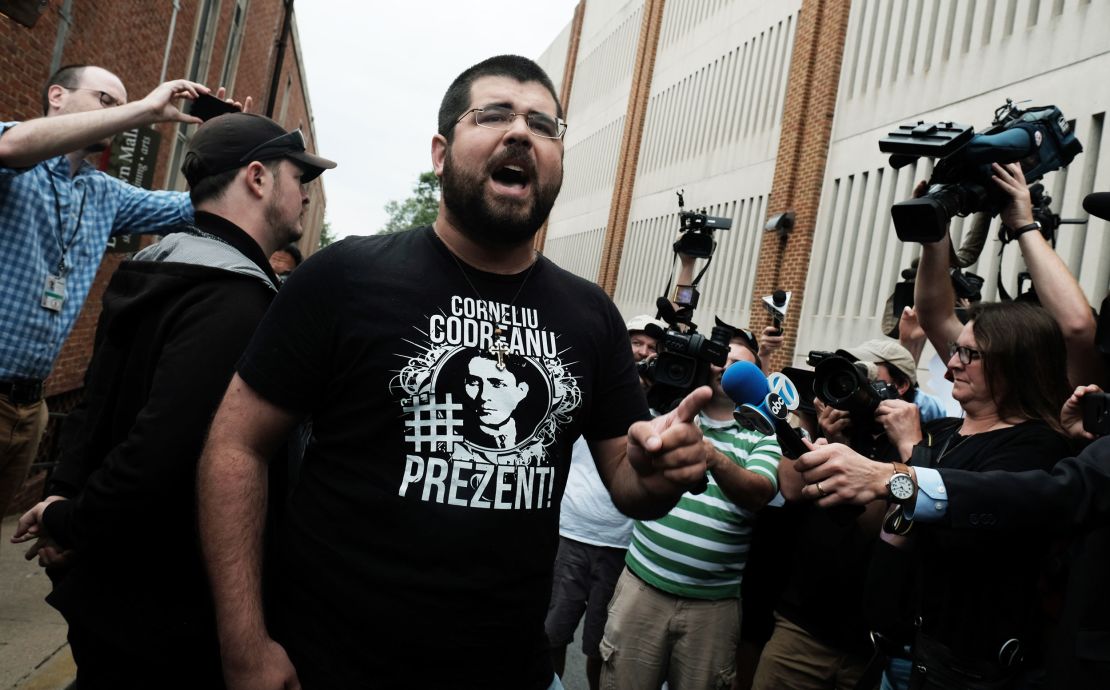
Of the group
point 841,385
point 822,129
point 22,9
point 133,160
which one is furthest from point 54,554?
point 822,129

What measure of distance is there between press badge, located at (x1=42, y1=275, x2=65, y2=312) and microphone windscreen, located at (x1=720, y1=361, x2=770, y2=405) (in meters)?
2.88

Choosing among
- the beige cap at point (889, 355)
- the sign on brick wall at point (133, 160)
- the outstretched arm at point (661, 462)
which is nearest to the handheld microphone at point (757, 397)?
the outstretched arm at point (661, 462)

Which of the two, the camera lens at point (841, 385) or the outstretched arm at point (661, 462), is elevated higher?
the camera lens at point (841, 385)

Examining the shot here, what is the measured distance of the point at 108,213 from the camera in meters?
3.91

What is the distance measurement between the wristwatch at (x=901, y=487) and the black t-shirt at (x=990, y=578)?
267mm

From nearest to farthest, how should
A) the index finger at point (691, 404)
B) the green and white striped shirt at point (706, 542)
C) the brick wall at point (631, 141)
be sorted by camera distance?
the index finger at point (691, 404) → the green and white striped shirt at point (706, 542) → the brick wall at point (631, 141)

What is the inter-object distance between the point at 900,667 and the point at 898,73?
10242 millimetres

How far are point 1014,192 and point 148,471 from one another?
130 inches

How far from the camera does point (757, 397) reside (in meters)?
2.21

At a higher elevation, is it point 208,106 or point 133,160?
point 133,160

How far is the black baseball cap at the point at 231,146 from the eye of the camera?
268 centimetres

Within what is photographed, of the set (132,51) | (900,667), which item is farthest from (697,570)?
(132,51)

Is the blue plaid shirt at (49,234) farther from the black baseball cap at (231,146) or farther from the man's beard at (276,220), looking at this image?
the man's beard at (276,220)

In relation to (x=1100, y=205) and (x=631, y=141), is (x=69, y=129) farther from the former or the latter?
(x=631, y=141)
